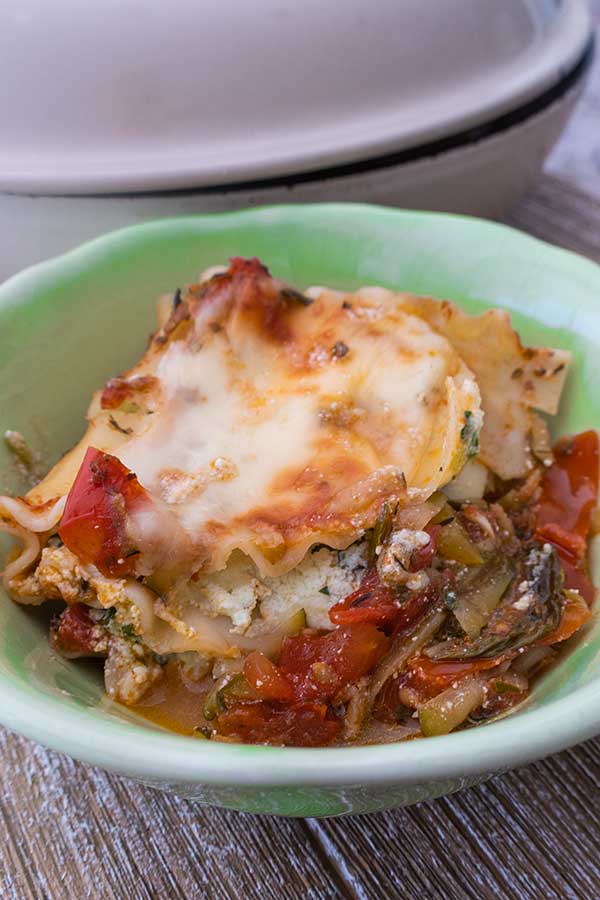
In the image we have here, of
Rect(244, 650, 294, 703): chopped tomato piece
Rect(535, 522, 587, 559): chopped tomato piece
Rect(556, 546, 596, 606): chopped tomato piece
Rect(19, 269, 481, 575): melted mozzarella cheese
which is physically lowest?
Result: Rect(244, 650, 294, 703): chopped tomato piece

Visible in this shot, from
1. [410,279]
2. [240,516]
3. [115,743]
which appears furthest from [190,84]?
[115,743]

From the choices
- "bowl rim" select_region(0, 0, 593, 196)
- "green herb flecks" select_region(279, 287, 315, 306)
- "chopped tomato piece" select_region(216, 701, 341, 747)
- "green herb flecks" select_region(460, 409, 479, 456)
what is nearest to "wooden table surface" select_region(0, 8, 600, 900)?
"chopped tomato piece" select_region(216, 701, 341, 747)

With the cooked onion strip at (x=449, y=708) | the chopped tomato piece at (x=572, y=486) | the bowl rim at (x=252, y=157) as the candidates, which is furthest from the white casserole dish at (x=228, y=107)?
the cooked onion strip at (x=449, y=708)

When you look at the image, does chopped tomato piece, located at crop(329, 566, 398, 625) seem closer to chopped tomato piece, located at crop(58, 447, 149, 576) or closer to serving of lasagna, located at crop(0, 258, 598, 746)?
serving of lasagna, located at crop(0, 258, 598, 746)

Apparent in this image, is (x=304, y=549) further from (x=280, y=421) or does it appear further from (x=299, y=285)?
(x=299, y=285)

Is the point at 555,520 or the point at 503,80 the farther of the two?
the point at 503,80

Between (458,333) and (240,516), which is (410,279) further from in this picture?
(240,516)
